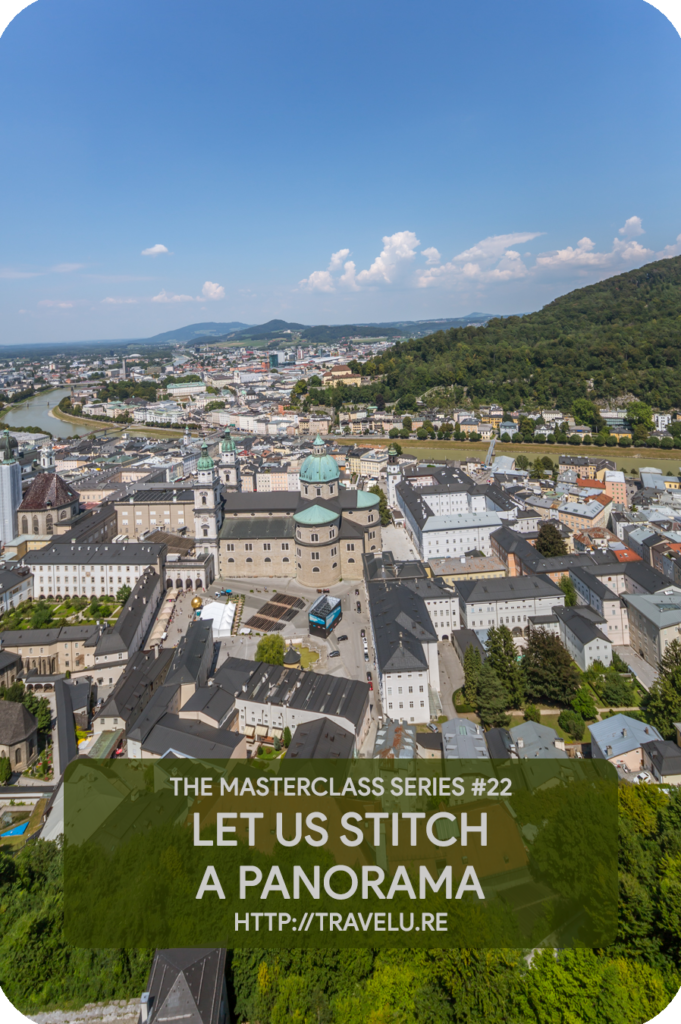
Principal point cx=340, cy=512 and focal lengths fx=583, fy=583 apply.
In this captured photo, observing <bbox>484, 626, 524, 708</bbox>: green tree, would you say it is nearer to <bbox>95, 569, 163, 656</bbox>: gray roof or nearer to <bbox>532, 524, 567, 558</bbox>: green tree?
<bbox>532, 524, 567, 558</bbox>: green tree

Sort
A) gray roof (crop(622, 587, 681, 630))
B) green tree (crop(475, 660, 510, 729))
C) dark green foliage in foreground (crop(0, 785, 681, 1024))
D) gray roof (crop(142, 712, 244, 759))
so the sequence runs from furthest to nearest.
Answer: gray roof (crop(622, 587, 681, 630)) → green tree (crop(475, 660, 510, 729)) → gray roof (crop(142, 712, 244, 759)) → dark green foliage in foreground (crop(0, 785, 681, 1024))

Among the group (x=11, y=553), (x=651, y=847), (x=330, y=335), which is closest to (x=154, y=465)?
Result: (x=11, y=553)

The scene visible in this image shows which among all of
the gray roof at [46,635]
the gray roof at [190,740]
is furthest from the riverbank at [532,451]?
the gray roof at [190,740]

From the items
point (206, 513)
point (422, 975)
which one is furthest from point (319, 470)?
point (422, 975)

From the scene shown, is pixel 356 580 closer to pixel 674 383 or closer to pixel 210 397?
pixel 674 383

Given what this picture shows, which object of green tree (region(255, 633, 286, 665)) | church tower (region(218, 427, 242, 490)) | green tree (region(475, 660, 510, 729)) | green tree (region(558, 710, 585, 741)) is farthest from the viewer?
church tower (region(218, 427, 242, 490))

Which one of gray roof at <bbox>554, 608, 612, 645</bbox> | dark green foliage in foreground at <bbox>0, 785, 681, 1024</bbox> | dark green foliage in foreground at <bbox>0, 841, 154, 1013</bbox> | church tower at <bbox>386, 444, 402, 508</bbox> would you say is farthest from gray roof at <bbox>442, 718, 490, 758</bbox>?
church tower at <bbox>386, 444, 402, 508</bbox>
